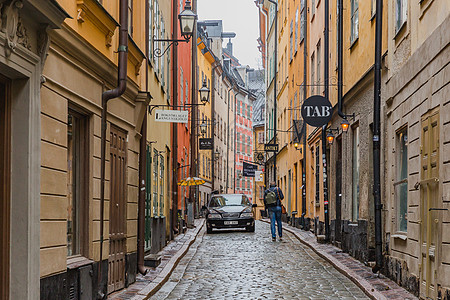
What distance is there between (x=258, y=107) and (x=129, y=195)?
70.0m

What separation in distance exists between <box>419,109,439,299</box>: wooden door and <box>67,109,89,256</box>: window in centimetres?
427

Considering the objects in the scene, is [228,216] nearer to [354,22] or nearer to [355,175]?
[355,175]

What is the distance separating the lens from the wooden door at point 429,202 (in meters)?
9.52

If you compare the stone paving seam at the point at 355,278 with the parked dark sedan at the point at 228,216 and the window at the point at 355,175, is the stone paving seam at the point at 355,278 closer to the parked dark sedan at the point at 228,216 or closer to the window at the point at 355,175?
the window at the point at 355,175

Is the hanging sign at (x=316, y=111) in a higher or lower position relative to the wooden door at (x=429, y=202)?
higher

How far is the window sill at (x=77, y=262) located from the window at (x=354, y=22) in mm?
9646

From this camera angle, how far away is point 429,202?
9906 mm

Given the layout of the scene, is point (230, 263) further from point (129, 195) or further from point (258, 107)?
point (258, 107)

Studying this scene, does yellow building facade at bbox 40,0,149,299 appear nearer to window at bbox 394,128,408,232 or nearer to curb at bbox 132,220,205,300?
curb at bbox 132,220,205,300

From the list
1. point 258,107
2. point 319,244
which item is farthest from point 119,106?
point 258,107

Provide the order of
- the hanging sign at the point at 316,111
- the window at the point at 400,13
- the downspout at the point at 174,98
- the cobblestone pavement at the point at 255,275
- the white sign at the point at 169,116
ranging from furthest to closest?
the downspout at the point at 174,98, the hanging sign at the point at 316,111, the white sign at the point at 169,116, the window at the point at 400,13, the cobblestone pavement at the point at 255,275

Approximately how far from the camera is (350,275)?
42.9 ft

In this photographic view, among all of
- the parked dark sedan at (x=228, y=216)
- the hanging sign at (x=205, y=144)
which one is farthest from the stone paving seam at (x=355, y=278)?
the hanging sign at (x=205, y=144)

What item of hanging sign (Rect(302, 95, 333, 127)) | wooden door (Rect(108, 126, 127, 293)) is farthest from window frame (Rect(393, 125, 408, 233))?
hanging sign (Rect(302, 95, 333, 127))
